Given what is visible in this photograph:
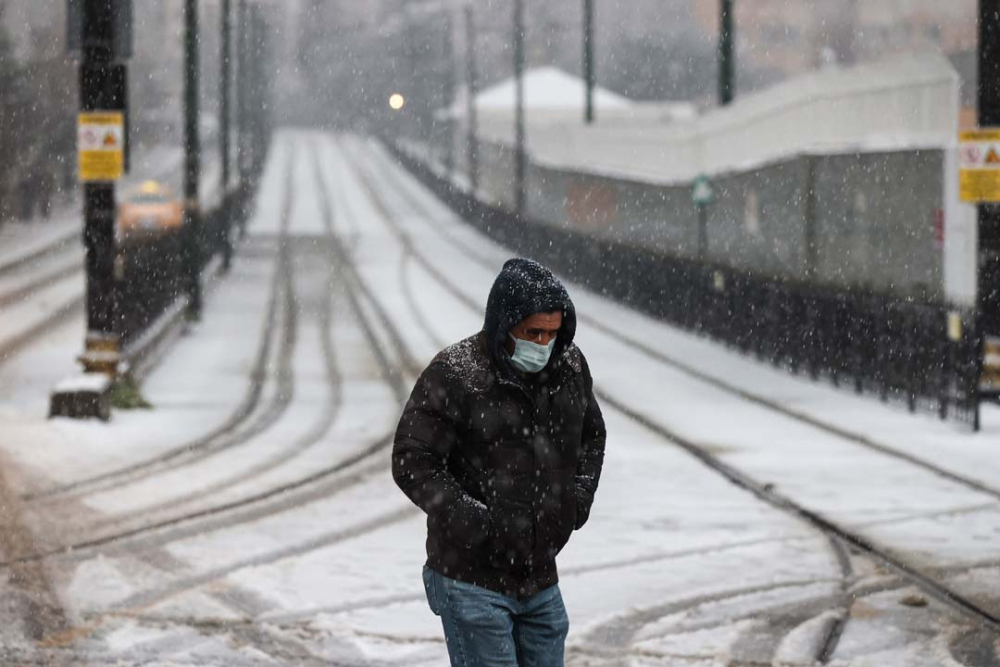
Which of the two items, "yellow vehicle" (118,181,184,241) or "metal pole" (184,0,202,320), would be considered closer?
"metal pole" (184,0,202,320)

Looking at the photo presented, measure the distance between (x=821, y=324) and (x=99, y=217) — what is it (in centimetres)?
922

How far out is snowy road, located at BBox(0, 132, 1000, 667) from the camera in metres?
8.76

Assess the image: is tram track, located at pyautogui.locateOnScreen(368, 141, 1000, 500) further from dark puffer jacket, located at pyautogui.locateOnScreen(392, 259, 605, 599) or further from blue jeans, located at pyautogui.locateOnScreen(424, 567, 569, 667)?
dark puffer jacket, located at pyautogui.locateOnScreen(392, 259, 605, 599)

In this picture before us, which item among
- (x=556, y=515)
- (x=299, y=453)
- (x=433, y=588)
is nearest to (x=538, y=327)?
(x=556, y=515)

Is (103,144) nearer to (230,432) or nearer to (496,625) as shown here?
(230,432)

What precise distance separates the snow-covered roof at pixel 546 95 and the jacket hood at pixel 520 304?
290ft

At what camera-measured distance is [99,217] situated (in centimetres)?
1808

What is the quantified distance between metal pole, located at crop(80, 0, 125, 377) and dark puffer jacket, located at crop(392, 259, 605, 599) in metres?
13.4

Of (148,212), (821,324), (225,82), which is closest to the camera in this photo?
(821,324)

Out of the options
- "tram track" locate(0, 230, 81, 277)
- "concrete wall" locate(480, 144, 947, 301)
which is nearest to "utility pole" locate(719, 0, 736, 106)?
"concrete wall" locate(480, 144, 947, 301)

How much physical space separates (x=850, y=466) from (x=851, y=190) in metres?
15.0

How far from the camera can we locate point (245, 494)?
43.7 ft

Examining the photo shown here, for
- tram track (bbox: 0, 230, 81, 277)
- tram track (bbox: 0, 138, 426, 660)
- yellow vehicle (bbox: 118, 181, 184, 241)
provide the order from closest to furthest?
1. tram track (bbox: 0, 138, 426, 660)
2. tram track (bbox: 0, 230, 81, 277)
3. yellow vehicle (bbox: 118, 181, 184, 241)

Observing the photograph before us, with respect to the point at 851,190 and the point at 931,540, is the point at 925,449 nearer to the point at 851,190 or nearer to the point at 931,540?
the point at 931,540
